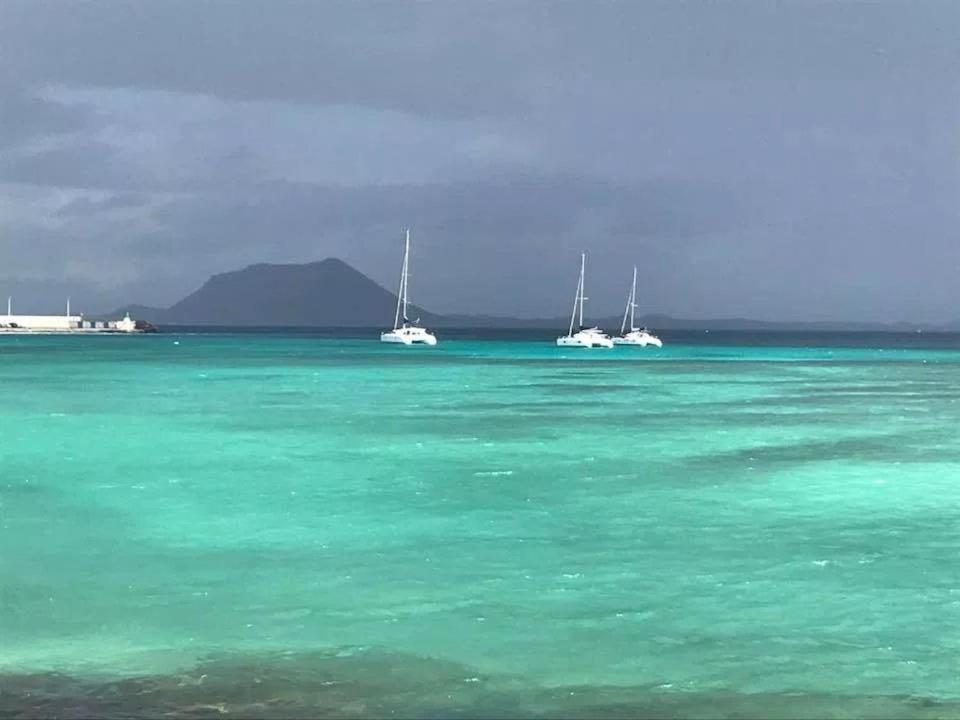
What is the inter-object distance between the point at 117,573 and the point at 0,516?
4.92 metres

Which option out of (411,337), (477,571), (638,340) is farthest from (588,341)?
(477,571)

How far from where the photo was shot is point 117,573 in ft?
45.0

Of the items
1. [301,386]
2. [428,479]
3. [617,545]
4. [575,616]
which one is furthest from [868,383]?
[575,616]

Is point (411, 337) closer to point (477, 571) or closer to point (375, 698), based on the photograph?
point (477, 571)

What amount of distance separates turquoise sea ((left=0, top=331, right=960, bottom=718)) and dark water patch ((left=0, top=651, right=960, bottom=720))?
0.03 m

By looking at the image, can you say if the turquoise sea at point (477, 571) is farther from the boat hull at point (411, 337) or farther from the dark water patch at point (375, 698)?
the boat hull at point (411, 337)

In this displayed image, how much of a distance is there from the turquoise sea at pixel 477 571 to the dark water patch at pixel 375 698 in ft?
0.10

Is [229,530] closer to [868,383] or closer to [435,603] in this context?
[435,603]

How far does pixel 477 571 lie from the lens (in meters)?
14.0

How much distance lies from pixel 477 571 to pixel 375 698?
4.96 meters

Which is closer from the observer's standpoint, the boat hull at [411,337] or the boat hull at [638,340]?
the boat hull at [411,337]

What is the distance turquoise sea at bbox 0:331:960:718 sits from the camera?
9492 mm

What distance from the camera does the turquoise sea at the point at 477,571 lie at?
9.49m

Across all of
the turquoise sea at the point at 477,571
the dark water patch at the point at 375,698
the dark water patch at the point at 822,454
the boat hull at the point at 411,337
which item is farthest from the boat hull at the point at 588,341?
the dark water patch at the point at 375,698
